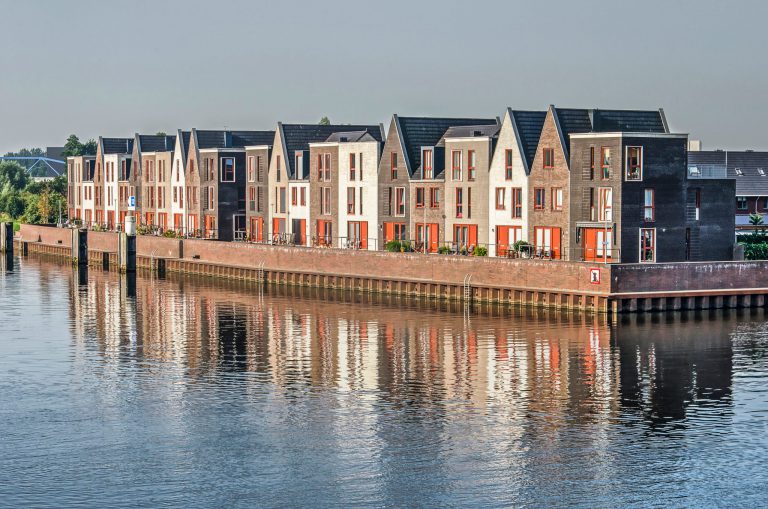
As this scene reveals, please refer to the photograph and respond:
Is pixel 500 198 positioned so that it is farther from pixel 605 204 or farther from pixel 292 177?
pixel 292 177

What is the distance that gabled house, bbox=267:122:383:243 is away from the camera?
11956 centimetres

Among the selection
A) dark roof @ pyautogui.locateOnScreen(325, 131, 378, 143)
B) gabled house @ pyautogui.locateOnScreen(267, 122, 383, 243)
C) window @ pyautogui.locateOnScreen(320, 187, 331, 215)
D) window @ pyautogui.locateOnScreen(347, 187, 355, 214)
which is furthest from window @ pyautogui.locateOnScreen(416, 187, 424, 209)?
gabled house @ pyautogui.locateOnScreen(267, 122, 383, 243)

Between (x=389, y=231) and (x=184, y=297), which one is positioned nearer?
(x=184, y=297)

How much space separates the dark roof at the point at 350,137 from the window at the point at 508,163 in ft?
58.5

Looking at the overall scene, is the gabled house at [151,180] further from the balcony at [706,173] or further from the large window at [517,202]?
the balcony at [706,173]

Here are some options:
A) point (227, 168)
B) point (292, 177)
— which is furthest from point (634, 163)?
point (227, 168)

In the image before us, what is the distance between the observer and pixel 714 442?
47.5 m

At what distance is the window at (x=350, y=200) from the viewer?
113m

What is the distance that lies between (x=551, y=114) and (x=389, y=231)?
21216mm

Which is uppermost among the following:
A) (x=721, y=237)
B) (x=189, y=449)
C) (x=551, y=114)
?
(x=551, y=114)

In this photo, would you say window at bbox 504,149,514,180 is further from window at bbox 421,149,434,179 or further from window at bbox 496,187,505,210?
window at bbox 421,149,434,179

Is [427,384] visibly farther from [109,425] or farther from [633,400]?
[109,425]

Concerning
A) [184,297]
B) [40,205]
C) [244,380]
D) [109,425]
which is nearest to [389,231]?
[184,297]

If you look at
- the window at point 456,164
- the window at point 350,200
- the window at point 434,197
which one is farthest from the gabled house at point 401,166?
the window at point 456,164
